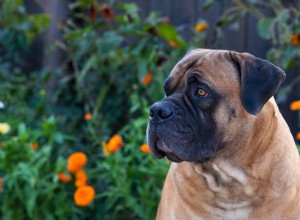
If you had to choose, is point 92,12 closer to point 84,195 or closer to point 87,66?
point 87,66

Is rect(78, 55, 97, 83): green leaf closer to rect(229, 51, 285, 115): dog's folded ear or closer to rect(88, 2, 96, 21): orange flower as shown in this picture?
rect(88, 2, 96, 21): orange flower

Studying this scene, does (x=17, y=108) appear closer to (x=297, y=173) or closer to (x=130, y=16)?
(x=130, y=16)

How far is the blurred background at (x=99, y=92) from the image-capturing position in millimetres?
4711

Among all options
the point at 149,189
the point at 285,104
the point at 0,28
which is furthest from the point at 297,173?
the point at 0,28

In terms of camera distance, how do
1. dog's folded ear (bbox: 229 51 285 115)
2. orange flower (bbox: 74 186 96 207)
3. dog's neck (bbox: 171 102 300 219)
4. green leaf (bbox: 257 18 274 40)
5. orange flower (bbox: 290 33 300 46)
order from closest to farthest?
dog's folded ear (bbox: 229 51 285 115) < dog's neck (bbox: 171 102 300 219) < orange flower (bbox: 74 186 96 207) < orange flower (bbox: 290 33 300 46) < green leaf (bbox: 257 18 274 40)

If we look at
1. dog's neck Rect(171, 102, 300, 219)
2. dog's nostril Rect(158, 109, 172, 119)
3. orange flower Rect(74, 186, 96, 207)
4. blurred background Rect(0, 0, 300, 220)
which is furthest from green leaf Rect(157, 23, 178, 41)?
dog's nostril Rect(158, 109, 172, 119)

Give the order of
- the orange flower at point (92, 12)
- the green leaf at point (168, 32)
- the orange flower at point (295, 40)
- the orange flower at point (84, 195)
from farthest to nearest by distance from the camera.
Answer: the orange flower at point (92, 12), the green leaf at point (168, 32), the orange flower at point (295, 40), the orange flower at point (84, 195)

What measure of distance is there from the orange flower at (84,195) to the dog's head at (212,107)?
1.28 metres

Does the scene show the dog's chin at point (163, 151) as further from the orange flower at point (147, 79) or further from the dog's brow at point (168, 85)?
the orange flower at point (147, 79)

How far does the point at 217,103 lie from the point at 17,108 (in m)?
2.92

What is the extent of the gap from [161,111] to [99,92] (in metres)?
2.69

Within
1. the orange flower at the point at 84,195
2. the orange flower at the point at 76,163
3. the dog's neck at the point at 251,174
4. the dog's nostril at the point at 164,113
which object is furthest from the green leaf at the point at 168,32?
the dog's nostril at the point at 164,113

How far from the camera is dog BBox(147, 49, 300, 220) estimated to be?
11.0 ft

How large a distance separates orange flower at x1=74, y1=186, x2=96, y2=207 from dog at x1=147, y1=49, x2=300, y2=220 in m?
1.12
